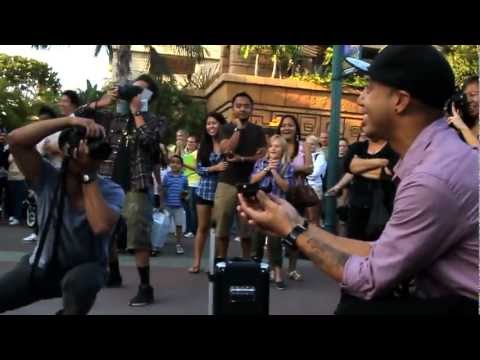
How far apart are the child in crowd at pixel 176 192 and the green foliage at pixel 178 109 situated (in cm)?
1305

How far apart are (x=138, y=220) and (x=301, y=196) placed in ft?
6.43

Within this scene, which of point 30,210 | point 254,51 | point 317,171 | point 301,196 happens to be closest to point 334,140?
point 317,171

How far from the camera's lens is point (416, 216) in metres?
1.66

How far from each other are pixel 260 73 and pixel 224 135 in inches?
576

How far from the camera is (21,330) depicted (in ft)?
6.19

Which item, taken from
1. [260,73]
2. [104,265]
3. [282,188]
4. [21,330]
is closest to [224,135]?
[282,188]

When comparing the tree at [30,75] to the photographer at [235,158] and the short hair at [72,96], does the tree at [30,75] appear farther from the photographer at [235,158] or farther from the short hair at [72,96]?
the photographer at [235,158]

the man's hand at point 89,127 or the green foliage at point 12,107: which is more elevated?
the green foliage at point 12,107

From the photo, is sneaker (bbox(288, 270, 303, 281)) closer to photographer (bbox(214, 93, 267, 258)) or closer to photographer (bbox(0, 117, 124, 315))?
photographer (bbox(214, 93, 267, 258))

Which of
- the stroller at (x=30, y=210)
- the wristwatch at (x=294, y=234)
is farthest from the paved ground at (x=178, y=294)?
the wristwatch at (x=294, y=234)

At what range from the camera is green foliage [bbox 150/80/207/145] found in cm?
2292

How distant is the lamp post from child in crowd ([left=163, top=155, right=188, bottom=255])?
2544 mm

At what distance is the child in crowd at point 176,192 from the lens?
9.25 metres

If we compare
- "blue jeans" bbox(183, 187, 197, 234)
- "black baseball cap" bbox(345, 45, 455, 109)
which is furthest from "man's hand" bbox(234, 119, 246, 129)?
"black baseball cap" bbox(345, 45, 455, 109)
